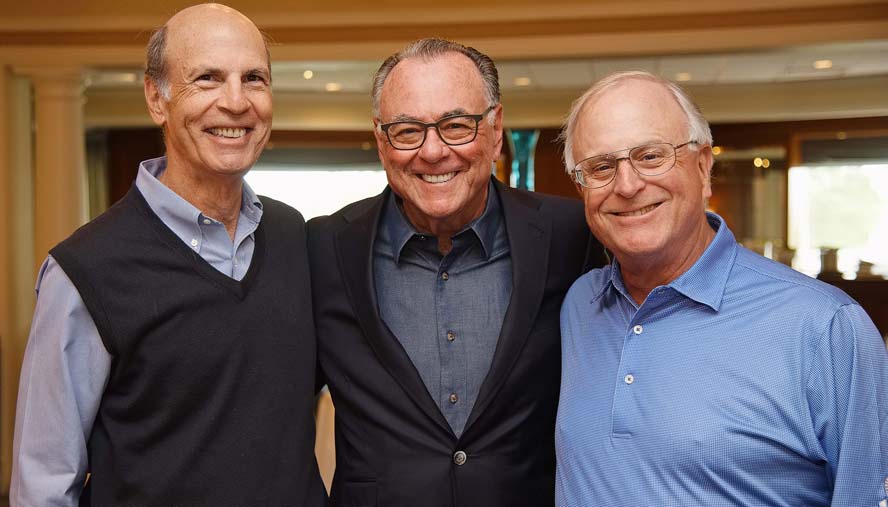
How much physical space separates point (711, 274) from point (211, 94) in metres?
0.99

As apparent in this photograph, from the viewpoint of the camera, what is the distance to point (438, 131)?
6.33 feet

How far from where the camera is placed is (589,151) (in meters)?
1.70

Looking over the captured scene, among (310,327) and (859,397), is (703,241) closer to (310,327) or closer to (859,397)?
(859,397)

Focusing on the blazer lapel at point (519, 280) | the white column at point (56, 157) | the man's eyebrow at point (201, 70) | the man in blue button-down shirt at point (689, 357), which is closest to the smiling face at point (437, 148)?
the blazer lapel at point (519, 280)

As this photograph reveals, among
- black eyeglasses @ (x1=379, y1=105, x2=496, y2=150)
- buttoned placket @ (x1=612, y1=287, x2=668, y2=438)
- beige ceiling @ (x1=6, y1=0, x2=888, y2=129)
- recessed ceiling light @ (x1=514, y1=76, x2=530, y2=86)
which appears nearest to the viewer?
buttoned placket @ (x1=612, y1=287, x2=668, y2=438)

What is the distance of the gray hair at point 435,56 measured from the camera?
1.99 m

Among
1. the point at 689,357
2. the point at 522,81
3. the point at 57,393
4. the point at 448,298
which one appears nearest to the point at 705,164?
the point at 689,357

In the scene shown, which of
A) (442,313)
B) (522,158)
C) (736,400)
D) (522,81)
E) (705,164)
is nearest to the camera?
(736,400)

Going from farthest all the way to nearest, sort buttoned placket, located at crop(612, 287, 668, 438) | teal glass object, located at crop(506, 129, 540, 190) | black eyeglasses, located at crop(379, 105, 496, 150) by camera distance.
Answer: teal glass object, located at crop(506, 129, 540, 190) < black eyeglasses, located at crop(379, 105, 496, 150) < buttoned placket, located at crop(612, 287, 668, 438)

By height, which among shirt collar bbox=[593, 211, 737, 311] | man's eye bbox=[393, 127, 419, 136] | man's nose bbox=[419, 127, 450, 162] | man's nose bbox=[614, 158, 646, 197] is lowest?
shirt collar bbox=[593, 211, 737, 311]

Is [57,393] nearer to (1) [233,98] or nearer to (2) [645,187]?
(1) [233,98]

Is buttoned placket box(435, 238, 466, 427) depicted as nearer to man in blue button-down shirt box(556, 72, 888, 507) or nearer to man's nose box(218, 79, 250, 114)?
man in blue button-down shirt box(556, 72, 888, 507)

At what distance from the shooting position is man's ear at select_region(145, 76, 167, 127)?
184 centimetres

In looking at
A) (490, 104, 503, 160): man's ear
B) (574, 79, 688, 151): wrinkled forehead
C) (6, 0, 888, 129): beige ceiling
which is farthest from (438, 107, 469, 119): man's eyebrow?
(6, 0, 888, 129): beige ceiling
